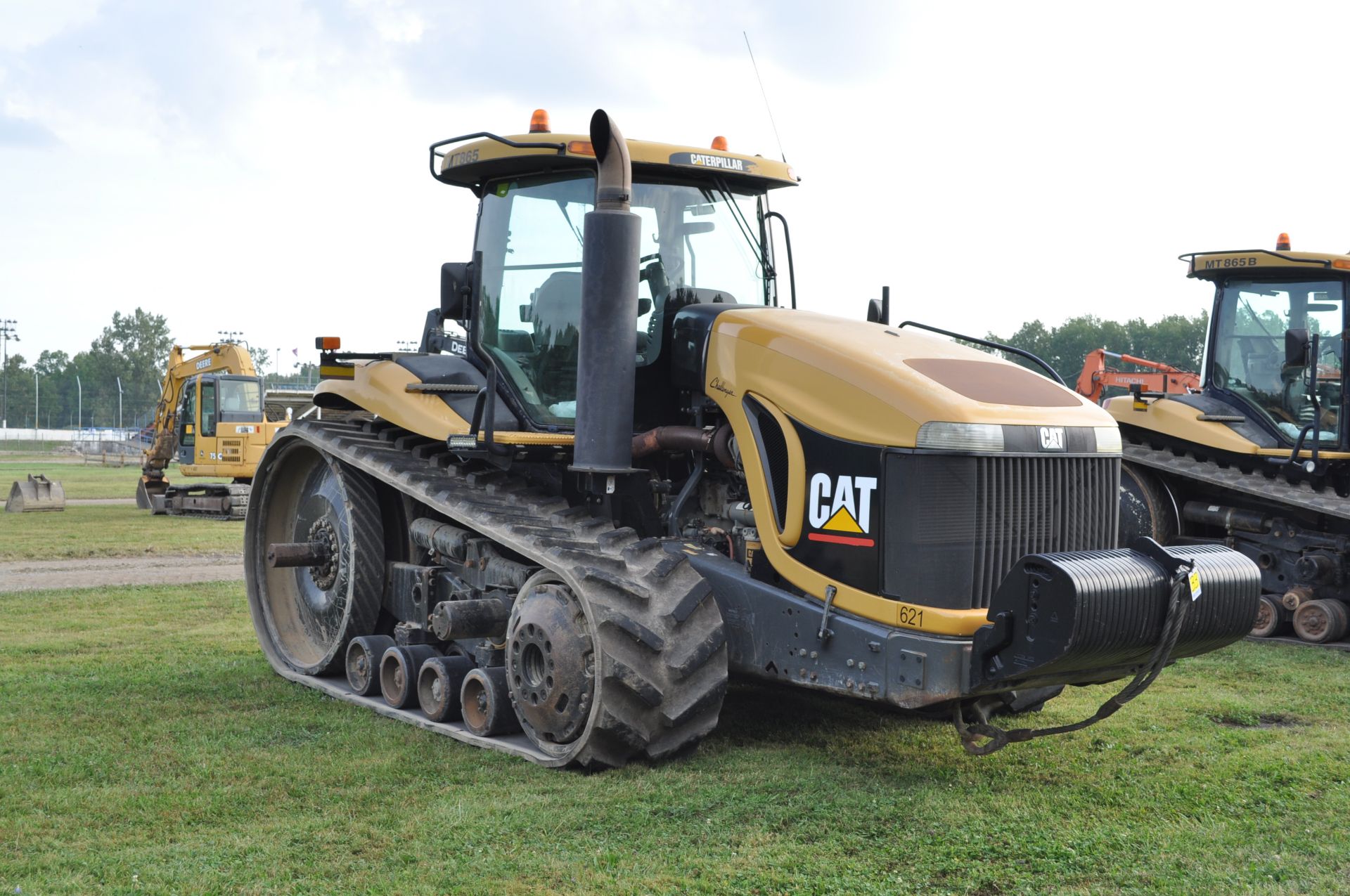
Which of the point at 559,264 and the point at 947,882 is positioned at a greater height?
the point at 559,264

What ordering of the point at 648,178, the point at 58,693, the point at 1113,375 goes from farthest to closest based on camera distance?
the point at 1113,375 → the point at 58,693 → the point at 648,178

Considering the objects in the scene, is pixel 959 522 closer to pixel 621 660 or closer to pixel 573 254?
pixel 621 660

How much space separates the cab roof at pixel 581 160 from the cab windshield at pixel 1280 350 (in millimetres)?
6052

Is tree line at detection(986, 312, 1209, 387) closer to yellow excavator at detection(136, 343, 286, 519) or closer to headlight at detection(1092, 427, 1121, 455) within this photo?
yellow excavator at detection(136, 343, 286, 519)

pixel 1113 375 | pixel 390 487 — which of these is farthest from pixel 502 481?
pixel 1113 375

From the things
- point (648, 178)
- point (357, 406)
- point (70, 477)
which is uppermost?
point (648, 178)

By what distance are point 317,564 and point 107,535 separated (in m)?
12.5

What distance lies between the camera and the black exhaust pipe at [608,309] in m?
6.91

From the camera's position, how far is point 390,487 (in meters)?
8.94

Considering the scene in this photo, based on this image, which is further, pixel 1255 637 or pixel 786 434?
pixel 1255 637

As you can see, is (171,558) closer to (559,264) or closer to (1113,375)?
(559,264)

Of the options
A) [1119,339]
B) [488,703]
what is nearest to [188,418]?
[488,703]

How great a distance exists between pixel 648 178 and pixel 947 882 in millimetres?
4198

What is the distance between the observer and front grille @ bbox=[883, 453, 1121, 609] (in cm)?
601
